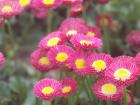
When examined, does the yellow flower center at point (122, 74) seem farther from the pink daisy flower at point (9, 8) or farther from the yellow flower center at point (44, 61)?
the pink daisy flower at point (9, 8)

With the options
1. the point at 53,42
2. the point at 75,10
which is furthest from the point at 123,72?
the point at 75,10

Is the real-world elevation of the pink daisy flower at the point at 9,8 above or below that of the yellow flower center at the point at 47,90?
above

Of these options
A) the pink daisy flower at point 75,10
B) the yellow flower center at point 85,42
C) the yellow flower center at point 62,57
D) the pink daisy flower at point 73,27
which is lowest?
the yellow flower center at point 62,57

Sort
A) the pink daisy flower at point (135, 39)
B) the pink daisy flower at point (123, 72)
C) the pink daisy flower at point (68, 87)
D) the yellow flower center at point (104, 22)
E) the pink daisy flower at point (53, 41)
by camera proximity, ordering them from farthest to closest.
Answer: the yellow flower center at point (104, 22), the pink daisy flower at point (135, 39), the pink daisy flower at point (53, 41), the pink daisy flower at point (68, 87), the pink daisy flower at point (123, 72)

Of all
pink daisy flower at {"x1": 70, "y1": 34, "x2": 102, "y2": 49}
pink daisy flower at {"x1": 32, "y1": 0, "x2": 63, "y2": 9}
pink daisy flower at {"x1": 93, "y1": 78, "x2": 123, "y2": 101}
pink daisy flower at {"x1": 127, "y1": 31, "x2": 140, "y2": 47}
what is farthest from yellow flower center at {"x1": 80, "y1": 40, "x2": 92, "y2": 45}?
pink daisy flower at {"x1": 127, "y1": 31, "x2": 140, "y2": 47}

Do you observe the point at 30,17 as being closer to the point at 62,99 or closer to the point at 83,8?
the point at 83,8

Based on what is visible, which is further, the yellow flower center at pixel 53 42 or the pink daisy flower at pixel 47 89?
the yellow flower center at pixel 53 42

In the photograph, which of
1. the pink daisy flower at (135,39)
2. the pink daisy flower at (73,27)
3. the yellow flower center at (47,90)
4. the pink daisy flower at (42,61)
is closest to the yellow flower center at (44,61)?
the pink daisy flower at (42,61)
